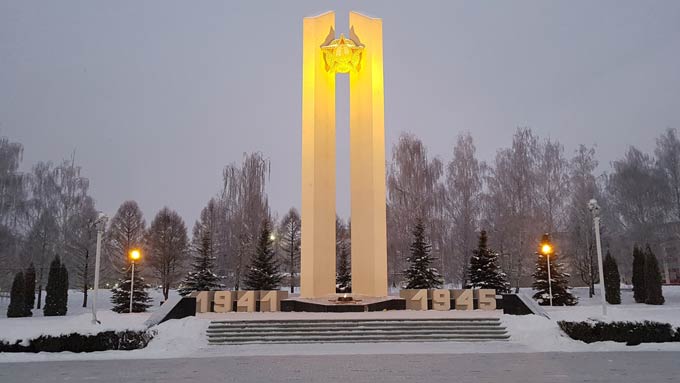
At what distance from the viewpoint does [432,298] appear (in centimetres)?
Answer: 2106

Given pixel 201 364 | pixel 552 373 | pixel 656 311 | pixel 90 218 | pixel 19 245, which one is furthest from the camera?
pixel 90 218

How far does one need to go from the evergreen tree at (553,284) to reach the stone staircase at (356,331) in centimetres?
1175

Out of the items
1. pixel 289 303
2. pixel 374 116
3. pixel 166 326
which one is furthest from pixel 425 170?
pixel 166 326

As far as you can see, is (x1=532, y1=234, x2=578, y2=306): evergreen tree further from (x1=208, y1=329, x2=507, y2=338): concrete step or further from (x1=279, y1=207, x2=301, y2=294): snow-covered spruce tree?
(x1=279, y1=207, x2=301, y2=294): snow-covered spruce tree

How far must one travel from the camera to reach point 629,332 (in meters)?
13.4

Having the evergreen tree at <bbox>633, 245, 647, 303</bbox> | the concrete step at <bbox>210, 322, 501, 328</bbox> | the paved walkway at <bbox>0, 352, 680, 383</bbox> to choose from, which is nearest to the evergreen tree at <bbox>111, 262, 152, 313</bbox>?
the concrete step at <bbox>210, 322, 501, 328</bbox>

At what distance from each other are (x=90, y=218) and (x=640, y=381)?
31.5m

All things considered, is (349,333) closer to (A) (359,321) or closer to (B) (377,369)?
(A) (359,321)

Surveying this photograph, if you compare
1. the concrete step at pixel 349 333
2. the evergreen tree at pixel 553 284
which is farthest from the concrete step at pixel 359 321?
the evergreen tree at pixel 553 284

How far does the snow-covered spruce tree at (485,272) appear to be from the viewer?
2711 centimetres

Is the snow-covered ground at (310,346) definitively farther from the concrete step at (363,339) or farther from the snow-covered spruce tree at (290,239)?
the snow-covered spruce tree at (290,239)

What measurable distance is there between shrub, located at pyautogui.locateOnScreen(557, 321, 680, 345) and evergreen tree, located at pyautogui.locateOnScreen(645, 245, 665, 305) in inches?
516

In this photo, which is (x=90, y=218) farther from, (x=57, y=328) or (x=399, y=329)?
(x=399, y=329)

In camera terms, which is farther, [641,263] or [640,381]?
[641,263]
